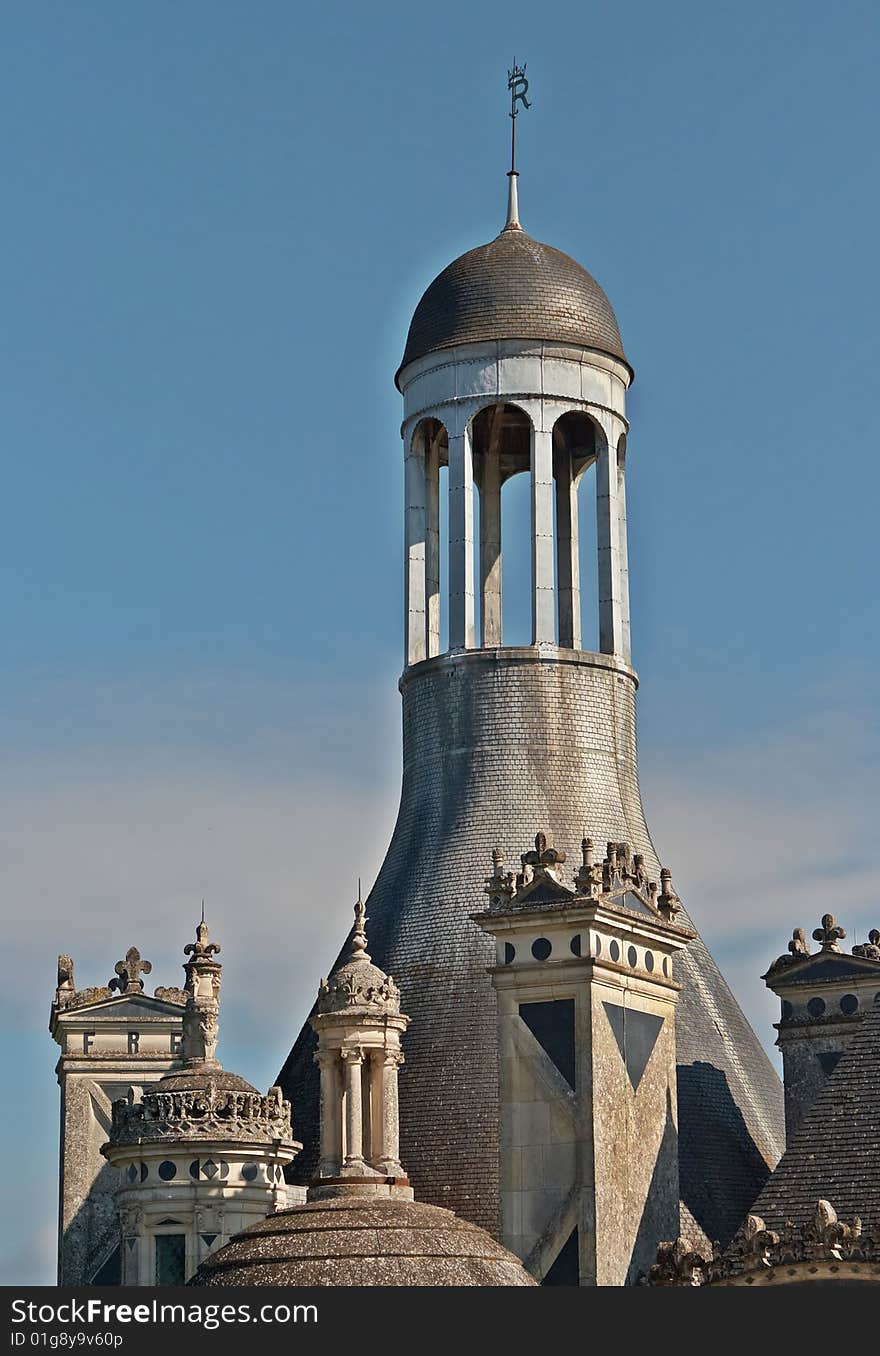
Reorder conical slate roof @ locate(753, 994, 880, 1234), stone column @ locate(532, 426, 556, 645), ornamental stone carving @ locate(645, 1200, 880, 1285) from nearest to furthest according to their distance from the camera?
ornamental stone carving @ locate(645, 1200, 880, 1285)
conical slate roof @ locate(753, 994, 880, 1234)
stone column @ locate(532, 426, 556, 645)

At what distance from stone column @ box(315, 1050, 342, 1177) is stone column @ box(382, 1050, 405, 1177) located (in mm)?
773

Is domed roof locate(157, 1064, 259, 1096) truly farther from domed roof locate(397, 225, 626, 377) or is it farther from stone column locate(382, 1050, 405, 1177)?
domed roof locate(397, 225, 626, 377)

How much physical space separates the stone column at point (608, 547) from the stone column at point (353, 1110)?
19115mm

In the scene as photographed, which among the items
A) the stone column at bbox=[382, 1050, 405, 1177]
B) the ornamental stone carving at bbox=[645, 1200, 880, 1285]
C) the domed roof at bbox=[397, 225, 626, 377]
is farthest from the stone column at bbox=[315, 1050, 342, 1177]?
the domed roof at bbox=[397, 225, 626, 377]

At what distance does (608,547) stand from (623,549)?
0.67 m

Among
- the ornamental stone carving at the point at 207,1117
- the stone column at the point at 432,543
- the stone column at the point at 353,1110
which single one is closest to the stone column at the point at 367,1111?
the stone column at the point at 353,1110

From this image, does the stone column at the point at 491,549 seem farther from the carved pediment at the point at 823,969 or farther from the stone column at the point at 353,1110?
the stone column at the point at 353,1110

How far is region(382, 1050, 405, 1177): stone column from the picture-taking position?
55562mm

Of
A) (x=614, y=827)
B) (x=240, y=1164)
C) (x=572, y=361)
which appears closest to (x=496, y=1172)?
(x=240, y=1164)

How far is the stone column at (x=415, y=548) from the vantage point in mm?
73812

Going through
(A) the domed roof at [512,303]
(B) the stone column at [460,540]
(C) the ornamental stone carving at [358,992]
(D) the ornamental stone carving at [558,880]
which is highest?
(A) the domed roof at [512,303]

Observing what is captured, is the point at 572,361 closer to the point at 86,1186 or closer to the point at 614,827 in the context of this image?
the point at 614,827

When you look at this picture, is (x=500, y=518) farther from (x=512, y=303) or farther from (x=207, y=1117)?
(x=207, y=1117)

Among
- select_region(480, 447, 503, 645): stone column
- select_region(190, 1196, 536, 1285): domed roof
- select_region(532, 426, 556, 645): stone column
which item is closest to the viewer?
select_region(190, 1196, 536, 1285): domed roof
